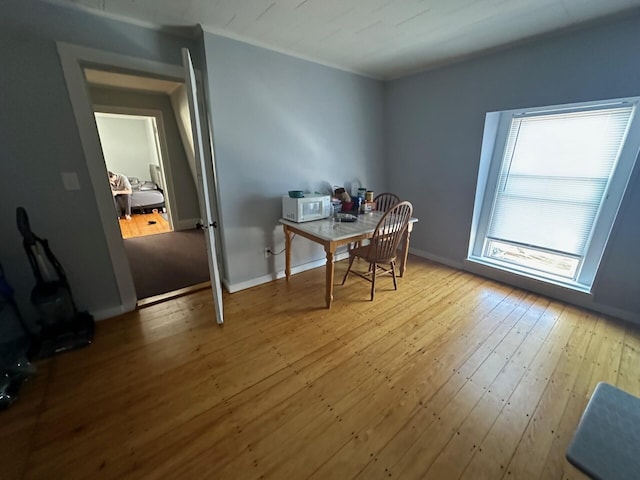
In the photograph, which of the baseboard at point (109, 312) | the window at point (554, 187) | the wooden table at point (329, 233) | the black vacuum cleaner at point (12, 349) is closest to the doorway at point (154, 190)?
the baseboard at point (109, 312)

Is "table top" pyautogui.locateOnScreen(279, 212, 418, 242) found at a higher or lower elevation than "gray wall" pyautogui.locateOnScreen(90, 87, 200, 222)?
lower

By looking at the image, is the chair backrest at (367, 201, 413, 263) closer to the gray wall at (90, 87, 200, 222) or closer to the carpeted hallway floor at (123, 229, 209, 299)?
the carpeted hallway floor at (123, 229, 209, 299)

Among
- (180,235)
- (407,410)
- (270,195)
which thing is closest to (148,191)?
(180,235)

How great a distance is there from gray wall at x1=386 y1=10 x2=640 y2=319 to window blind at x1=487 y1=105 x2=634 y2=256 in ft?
0.89

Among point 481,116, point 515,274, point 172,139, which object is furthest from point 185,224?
point 515,274

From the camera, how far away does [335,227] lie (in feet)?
8.09

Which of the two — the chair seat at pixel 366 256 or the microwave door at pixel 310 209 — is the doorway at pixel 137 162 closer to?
the microwave door at pixel 310 209

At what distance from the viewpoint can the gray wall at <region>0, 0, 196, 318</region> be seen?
63.7 inches

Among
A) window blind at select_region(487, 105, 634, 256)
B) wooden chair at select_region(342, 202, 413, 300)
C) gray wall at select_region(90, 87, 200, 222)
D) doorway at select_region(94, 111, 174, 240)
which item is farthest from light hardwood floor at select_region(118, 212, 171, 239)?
window blind at select_region(487, 105, 634, 256)

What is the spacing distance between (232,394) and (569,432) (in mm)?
1808

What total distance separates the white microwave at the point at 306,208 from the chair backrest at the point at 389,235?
61 centimetres

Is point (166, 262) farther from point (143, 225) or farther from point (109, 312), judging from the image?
point (143, 225)

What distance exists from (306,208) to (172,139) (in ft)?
11.4

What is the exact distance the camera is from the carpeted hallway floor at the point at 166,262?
2818 mm
